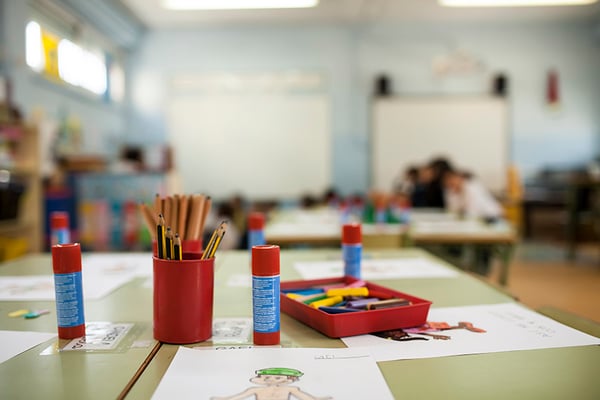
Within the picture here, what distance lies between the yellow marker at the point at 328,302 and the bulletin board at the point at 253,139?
6.96 metres

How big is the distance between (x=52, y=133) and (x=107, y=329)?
442cm

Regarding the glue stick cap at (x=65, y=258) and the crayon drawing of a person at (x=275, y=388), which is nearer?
the crayon drawing of a person at (x=275, y=388)

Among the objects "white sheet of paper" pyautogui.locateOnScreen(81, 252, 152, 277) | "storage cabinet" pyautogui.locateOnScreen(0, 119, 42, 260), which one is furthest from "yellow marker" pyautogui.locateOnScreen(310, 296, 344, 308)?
"storage cabinet" pyautogui.locateOnScreen(0, 119, 42, 260)

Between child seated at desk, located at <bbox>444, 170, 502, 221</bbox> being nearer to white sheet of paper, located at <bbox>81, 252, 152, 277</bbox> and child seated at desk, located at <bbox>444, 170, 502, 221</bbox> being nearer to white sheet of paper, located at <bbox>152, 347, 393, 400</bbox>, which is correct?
white sheet of paper, located at <bbox>81, 252, 152, 277</bbox>

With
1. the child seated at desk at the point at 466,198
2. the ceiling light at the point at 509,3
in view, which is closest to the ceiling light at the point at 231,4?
the ceiling light at the point at 509,3

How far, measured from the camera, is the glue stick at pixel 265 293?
0.95 m

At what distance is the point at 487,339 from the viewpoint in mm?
991

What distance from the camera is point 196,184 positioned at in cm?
813

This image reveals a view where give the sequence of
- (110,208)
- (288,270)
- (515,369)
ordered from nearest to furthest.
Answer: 1. (515,369)
2. (288,270)
3. (110,208)

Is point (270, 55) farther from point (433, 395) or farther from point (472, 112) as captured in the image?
point (433, 395)

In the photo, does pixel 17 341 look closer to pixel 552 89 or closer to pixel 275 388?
pixel 275 388

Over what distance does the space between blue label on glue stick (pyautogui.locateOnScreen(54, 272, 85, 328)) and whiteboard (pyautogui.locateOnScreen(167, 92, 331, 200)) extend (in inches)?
280

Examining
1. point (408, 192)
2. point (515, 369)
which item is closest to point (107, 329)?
point (515, 369)

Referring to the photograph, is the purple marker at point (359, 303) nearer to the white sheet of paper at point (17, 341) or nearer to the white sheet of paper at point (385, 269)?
the white sheet of paper at point (385, 269)
